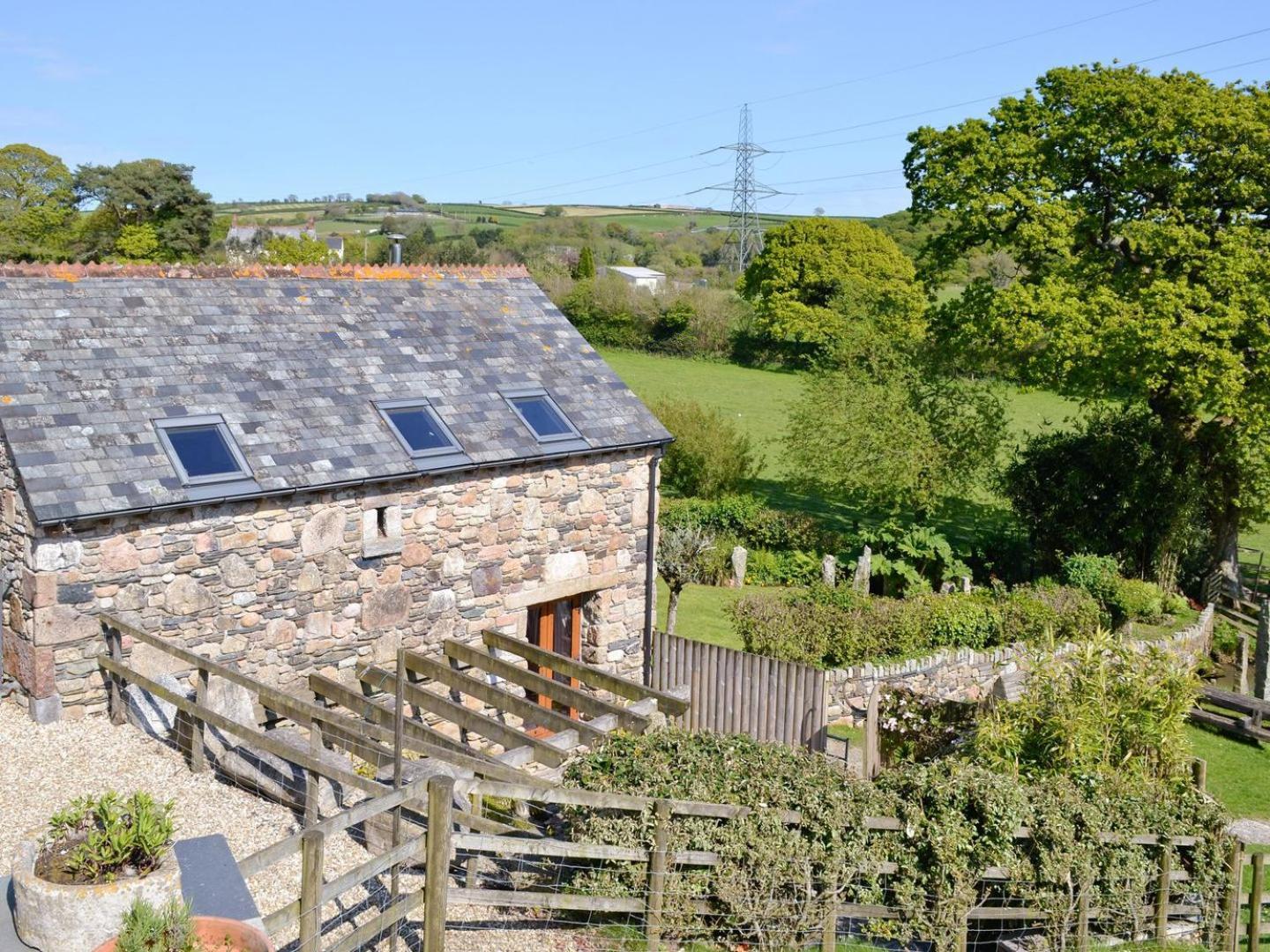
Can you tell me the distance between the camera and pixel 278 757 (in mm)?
9320

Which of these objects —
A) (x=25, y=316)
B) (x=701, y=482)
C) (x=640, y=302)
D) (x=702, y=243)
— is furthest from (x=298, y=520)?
(x=702, y=243)

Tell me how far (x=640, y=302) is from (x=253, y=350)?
42756mm

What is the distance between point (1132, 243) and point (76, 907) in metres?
22.2

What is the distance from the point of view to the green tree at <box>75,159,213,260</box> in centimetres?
4769

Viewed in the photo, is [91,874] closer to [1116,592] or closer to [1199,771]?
[1199,771]

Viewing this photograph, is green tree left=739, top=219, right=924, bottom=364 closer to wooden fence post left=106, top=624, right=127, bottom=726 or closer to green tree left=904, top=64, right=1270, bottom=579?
green tree left=904, top=64, right=1270, bottom=579

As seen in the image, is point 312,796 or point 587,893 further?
point 312,796

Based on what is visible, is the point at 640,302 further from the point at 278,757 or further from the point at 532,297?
the point at 278,757

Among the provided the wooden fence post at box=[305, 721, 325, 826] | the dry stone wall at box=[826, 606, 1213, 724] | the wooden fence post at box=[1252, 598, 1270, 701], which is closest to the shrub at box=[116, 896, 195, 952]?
the wooden fence post at box=[305, 721, 325, 826]

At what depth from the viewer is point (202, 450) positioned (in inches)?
447

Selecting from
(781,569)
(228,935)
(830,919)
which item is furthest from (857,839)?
(781,569)

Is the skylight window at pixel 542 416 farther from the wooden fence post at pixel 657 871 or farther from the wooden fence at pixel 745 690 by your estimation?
the wooden fence post at pixel 657 871

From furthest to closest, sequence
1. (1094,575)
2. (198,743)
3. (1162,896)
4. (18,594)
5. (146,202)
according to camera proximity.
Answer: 1. (146,202)
2. (1094,575)
3. (18,594)
4. (198,743)
5. (1162,896)

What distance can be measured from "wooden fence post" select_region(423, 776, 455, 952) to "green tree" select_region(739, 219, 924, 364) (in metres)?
46.2
